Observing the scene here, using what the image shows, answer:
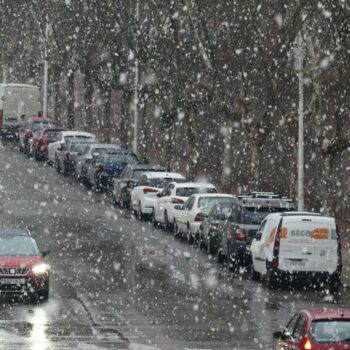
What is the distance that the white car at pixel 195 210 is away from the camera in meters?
40.3

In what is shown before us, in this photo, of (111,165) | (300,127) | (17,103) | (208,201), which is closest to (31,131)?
(17,103)

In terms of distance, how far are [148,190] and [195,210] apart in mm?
6588

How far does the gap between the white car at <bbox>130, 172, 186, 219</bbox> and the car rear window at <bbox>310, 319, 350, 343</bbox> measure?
1136 inches

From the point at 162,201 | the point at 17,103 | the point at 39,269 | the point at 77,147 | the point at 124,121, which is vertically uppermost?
the point at 17,103

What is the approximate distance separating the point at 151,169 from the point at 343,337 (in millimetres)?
34299

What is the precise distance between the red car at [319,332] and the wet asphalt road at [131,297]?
471 centimetres

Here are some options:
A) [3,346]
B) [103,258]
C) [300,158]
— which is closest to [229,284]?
[103,258]

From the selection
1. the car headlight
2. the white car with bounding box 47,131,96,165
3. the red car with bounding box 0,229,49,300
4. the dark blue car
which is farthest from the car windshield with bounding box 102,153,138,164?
the car headlight

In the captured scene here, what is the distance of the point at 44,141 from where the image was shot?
68.4 meters

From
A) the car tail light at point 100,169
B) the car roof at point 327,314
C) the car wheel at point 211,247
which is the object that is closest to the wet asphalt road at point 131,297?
the car wheel at point 211,247

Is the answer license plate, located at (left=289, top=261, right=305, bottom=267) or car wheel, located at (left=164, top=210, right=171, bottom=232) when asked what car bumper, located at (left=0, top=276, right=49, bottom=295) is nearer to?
license plate, located at (left=289, top=261, right=305, bottom=267)

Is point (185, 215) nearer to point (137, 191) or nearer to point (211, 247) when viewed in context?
point (211, 247)

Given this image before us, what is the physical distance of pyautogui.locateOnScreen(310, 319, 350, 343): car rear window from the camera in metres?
17.3

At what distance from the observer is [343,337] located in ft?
56.6
